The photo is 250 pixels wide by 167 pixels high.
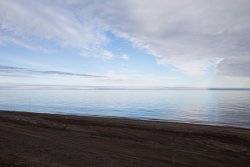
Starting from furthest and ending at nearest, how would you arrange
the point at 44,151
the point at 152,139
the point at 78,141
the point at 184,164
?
the point at 152,139 < the point at 78,141 < the point at 44,151 < the point at 184,164

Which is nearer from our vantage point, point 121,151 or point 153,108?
point 121,151

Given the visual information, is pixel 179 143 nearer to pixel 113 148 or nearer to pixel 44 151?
pixel 113 148

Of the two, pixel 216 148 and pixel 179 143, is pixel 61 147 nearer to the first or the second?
pixel 179 143

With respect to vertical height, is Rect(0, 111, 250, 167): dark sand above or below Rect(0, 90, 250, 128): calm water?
below

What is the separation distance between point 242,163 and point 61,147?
8834mm

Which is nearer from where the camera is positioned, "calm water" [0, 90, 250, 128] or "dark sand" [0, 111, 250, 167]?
"dark sand" [0, 111, 250, 167]

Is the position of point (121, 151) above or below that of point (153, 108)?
below

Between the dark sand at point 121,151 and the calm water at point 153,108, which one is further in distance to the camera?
the calm water at point 153,108

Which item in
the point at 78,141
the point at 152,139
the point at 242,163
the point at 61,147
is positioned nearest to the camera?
the point at 242,163

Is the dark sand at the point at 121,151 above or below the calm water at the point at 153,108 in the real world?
below

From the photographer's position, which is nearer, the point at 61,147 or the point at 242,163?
the point at 242,163

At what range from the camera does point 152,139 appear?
1346cm

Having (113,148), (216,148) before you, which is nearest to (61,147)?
(113,148)

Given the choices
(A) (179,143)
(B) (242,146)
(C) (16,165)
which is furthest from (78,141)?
(B) (242,146)
